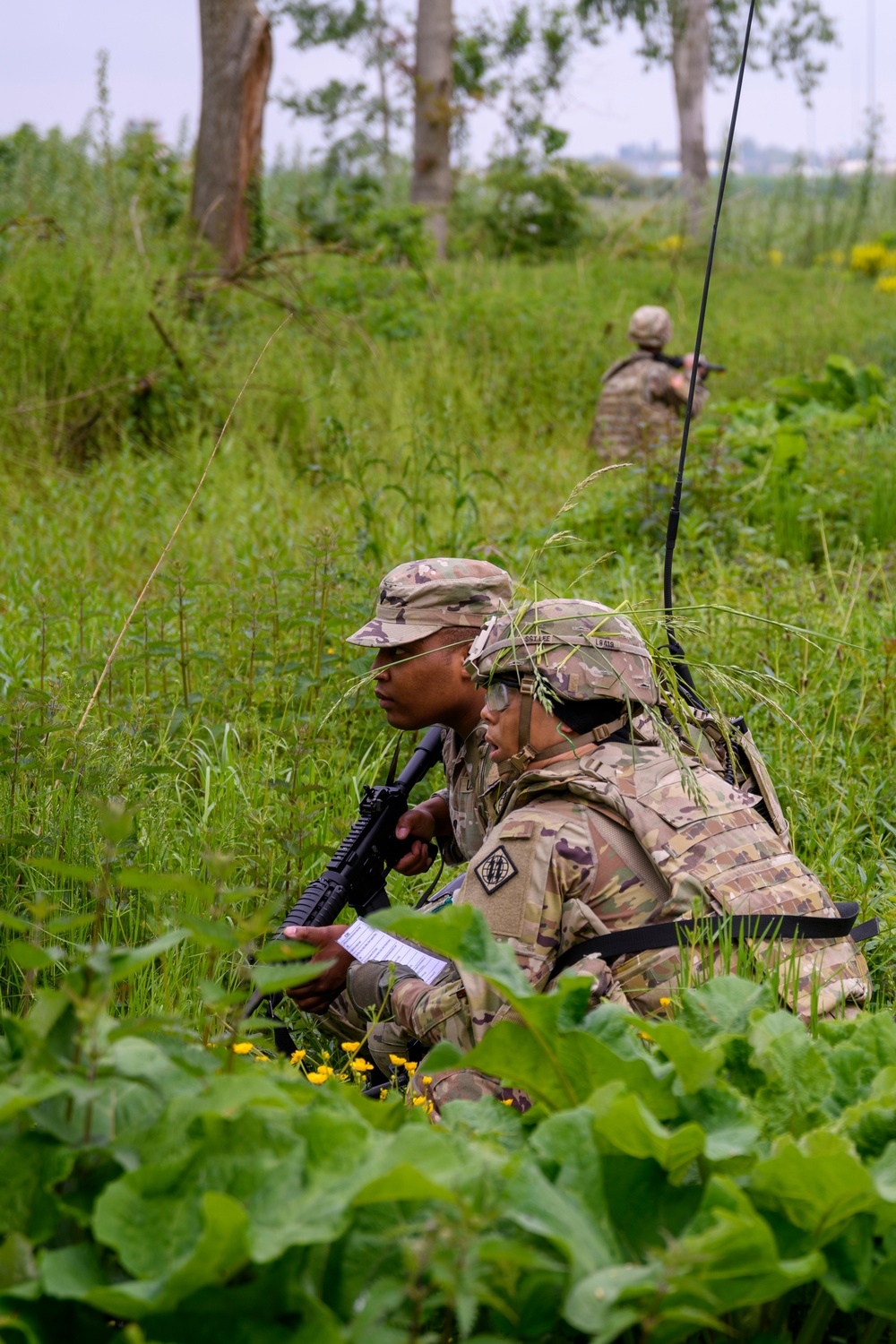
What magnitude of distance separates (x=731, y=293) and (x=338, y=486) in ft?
29.4

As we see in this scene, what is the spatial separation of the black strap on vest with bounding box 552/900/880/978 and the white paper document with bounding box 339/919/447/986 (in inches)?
16.5

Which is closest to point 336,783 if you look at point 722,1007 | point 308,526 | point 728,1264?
point 308,526

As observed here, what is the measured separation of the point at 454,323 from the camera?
963 centimetres

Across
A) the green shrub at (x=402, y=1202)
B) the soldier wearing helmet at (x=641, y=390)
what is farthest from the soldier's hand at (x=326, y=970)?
the soldier wearing helmet at (x=641, y=390)

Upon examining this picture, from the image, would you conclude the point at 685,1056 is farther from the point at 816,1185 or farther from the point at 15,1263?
the point at 15,1263

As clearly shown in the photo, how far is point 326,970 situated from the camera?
2.64m

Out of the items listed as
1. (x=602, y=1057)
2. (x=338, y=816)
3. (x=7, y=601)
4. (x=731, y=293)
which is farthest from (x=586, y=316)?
(x=602, y=1057)

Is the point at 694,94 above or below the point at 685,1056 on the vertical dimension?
above

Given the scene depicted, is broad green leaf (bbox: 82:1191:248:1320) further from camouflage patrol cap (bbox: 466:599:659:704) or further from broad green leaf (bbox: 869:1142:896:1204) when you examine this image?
camouflage patrol cap (bbox: 466:599:659:704)

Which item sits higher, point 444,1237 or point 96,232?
point 96,232

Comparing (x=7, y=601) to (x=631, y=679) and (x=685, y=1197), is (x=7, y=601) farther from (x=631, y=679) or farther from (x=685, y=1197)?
(x=685, y=1197)

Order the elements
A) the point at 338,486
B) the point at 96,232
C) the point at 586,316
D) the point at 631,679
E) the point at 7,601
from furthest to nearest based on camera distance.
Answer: the point at 586,316
the point at 96,232
the point at 338,486
the point at 7,601
the point at 631,679

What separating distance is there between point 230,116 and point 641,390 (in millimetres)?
4442

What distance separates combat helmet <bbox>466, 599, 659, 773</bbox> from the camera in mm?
2451
